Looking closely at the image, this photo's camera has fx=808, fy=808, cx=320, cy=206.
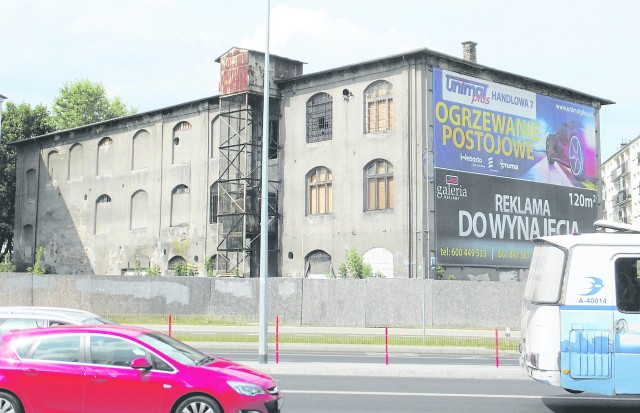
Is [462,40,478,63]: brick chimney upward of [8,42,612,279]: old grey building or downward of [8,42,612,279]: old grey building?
upward

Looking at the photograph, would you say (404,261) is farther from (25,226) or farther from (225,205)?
(25,226)

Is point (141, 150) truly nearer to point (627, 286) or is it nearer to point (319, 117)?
point (319, 117)

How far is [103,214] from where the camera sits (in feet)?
176

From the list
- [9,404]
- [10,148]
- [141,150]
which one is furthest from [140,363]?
[10,148]

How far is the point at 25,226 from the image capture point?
58.2 m

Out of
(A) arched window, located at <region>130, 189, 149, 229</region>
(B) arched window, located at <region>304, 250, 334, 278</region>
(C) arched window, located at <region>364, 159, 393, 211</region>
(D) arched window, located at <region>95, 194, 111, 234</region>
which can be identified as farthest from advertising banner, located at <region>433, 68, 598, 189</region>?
(D) arched window, located at <region>95, 194, 111, 234</region>

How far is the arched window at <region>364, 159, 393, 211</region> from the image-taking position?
39625mm

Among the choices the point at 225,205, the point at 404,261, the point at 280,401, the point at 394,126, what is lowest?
the point at 280,401

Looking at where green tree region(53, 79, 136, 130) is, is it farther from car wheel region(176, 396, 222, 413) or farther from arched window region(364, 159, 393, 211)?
car wheel region(176, 396, 222, 413)

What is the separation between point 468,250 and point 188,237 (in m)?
17.1

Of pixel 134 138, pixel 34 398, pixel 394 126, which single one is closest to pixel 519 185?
pixel 394 126

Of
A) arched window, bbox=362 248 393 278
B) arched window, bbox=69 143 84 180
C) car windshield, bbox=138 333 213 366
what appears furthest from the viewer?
arched window, bbox=69 143 84 180

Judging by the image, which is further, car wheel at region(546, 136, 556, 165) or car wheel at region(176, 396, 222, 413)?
car wheel at region(546, 136, 556, 165)

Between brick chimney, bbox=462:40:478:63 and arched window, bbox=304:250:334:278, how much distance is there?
14.0 meters
